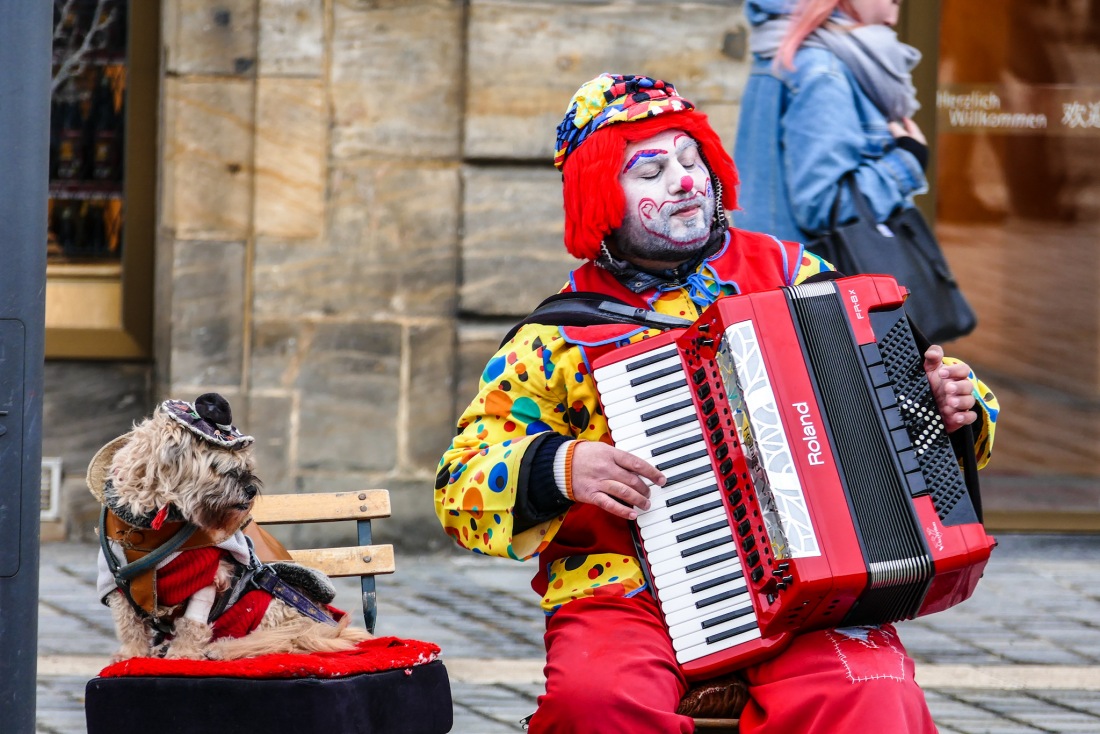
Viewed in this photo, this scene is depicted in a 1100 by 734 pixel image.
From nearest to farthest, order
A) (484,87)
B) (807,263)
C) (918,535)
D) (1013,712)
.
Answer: (918,535) → (807,263) → (1013,712) → (484,87)

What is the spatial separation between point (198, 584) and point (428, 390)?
3007 mm

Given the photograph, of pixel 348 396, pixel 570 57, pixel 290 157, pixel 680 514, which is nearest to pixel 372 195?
pixel 290 157

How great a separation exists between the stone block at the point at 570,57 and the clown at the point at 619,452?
256cm

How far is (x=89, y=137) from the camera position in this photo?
6137 mm

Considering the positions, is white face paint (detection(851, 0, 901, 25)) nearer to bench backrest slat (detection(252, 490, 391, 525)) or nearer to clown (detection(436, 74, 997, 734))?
clown (detection(436, 74, 997, 734))

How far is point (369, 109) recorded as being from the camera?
569 cm

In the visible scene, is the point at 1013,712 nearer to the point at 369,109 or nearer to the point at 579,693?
the point at 579,693

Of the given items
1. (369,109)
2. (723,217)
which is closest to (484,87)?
(369,109)

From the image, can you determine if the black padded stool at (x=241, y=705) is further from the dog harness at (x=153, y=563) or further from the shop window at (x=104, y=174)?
the shop window at (x=104, y=174)

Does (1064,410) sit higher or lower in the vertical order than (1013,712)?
higher

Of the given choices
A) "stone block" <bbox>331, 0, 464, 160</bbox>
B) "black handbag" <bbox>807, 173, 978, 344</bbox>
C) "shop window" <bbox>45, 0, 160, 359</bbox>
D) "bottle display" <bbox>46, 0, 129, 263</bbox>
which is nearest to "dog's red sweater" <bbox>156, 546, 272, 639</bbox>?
"black handbag" <bbox>807, 173, 978, 344</bbox>

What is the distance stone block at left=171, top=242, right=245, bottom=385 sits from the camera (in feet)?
18.8

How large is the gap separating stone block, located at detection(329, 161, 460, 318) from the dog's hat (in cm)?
293

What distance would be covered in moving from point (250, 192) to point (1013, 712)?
336 cm
